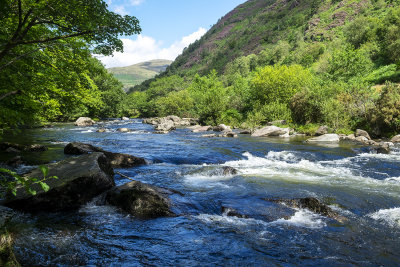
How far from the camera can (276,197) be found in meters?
8.53

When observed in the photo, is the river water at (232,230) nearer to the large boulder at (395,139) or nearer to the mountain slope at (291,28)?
the large boulder at (395,139)

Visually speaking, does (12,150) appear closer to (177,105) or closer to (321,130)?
(321,130)

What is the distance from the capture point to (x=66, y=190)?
7199mm

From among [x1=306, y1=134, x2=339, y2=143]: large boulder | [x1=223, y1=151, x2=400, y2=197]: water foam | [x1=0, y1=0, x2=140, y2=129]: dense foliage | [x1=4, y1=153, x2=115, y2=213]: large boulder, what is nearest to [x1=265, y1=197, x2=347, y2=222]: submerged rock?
[x1=223, y1=151, x2=400, y2=197]: water foam

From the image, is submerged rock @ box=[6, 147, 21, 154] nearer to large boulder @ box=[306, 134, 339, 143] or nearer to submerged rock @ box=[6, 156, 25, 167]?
submerged rock @ box=[6, 156, 25, 167]

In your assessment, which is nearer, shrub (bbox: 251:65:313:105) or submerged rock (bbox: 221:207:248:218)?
submerged rock (bbox: 221:207:248:218)

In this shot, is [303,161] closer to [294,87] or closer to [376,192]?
[376,192]

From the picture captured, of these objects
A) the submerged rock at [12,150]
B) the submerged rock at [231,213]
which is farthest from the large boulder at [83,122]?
the submerged rock at [231,213]

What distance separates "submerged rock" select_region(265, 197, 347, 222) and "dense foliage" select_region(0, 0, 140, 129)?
21.6 ft

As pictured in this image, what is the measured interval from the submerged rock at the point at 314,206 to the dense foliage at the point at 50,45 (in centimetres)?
658

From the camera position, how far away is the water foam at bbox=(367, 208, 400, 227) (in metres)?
6.82

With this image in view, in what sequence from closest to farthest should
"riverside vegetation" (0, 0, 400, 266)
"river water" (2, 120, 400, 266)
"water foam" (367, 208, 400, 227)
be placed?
"river water" (2, 120, 400, 266), "riverside vegetation" (0, 0, 400, 266), "water foam" (367, 208, 400, 227)

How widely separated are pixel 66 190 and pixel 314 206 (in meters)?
7.17

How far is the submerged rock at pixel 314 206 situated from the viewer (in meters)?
7.06
